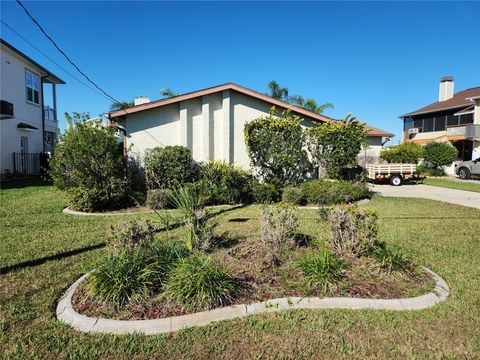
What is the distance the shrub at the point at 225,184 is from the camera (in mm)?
10883

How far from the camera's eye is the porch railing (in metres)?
18.3

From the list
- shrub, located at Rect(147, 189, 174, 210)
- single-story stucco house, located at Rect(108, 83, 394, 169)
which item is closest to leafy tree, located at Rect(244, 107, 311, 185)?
single-story stucco house, located at Rect(108, 83, 394, 169)

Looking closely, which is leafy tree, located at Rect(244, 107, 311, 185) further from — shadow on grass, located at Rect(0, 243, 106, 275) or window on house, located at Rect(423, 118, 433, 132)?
window on house, located at Rect(423, 118, 433, 132)

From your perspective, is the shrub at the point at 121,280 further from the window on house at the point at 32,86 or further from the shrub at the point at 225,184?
the window on house at the point at 32,86

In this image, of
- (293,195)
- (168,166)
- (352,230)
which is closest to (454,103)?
(293,195)

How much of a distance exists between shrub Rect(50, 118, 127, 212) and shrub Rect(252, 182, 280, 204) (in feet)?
14.6

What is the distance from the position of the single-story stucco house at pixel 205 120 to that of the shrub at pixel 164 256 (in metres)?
7.81

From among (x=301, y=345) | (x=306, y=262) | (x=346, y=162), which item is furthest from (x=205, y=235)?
(x=346, y=162)

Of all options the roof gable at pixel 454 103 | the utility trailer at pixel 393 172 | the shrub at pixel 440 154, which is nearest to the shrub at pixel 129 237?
the utility trailer at pixel 393 172

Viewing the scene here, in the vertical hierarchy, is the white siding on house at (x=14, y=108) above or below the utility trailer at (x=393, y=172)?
above

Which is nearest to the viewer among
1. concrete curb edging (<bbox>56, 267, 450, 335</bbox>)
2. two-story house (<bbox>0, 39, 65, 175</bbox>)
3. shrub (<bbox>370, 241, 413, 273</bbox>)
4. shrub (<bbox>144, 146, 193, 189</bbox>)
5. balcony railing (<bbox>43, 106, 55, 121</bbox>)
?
concrete curb edging (<bbox>56, 267, 450, 335</bbox>)

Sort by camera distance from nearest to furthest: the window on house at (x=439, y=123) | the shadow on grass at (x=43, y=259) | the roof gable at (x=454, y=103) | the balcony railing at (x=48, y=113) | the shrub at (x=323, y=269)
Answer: the shrub at (x=323, y=269), the shadow on grass at (x=43, y=259), the balcony railing at (x=48, y=113), the roof gable at (x=454, y=103), the window on house at (x=439, y=123)

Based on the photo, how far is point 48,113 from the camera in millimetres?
23203

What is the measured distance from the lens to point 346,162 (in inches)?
484
